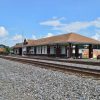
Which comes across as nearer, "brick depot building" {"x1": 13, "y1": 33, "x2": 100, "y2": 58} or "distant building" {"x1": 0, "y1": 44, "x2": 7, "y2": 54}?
"brick depot building" {"x1": 13, "y1": 33, "x2": 100, "y2": 58}

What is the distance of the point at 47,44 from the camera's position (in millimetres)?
60312

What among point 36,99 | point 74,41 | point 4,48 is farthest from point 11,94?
point 4,48

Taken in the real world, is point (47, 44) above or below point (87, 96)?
above

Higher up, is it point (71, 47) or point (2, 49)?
point (2, 49)

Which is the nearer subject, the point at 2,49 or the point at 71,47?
the point at 71,47

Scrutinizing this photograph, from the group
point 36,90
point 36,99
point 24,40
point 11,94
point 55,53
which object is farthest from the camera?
point 24,40

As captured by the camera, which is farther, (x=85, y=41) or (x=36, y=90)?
(x=85, y=41)

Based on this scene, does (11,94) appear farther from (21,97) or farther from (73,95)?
(73,95)

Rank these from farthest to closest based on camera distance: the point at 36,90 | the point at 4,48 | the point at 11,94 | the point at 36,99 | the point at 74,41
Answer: the point at 4,48
the point at 74,41
the point at 36,90
the point at 11,94
the point at 36,99

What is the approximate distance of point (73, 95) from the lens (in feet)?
33.1

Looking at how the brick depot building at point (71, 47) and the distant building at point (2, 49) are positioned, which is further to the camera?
the distant building at point (2, 49)

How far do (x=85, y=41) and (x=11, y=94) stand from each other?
46.0 metres

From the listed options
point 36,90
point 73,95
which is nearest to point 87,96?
point 73,95

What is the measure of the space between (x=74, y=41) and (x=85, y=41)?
3492 mm
